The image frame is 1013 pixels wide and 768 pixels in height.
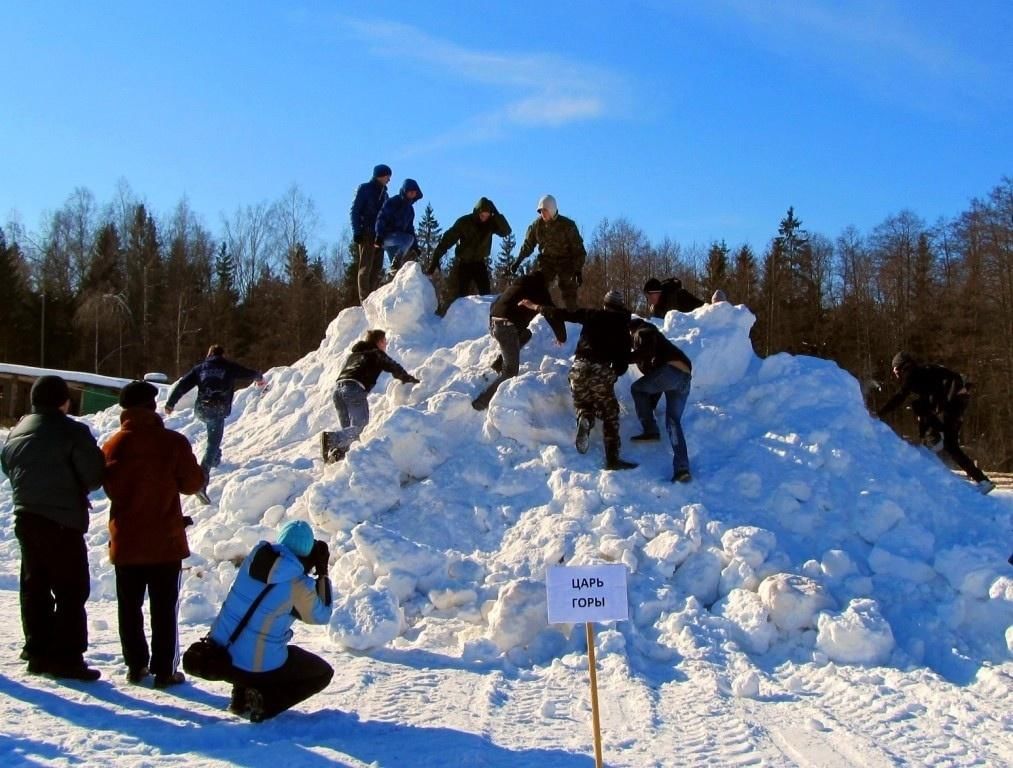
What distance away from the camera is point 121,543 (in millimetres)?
5082

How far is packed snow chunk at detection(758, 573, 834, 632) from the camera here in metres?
6.37

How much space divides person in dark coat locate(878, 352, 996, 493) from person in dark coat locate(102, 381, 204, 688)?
24.6 ft

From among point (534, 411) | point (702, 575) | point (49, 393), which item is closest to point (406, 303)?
point (534, 411)

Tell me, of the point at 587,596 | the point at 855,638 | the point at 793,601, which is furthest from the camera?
the point at 793,601

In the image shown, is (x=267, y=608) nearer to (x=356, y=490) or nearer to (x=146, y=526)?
(x=146, y=526)

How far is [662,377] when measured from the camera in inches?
324

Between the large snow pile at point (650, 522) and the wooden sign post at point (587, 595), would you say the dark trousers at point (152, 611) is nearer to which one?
the large snow pile at point (650, 522)

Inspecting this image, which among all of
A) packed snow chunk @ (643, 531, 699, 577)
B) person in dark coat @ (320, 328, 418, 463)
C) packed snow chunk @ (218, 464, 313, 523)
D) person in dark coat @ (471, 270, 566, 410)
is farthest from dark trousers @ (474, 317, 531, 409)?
packed snow chunk @ (643, 531, 699, 577)

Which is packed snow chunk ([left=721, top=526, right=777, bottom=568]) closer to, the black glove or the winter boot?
the winter boot

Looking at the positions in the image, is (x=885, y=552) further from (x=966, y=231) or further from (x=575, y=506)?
(x=966, y=231)

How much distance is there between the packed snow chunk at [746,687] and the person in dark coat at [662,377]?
2.58m

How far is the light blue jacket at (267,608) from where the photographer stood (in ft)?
15.2

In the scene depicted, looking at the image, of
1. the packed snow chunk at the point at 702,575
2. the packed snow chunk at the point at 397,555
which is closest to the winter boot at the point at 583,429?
the packed snow chunk at the point at 702,575

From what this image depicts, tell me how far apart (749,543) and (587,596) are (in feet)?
9.42
